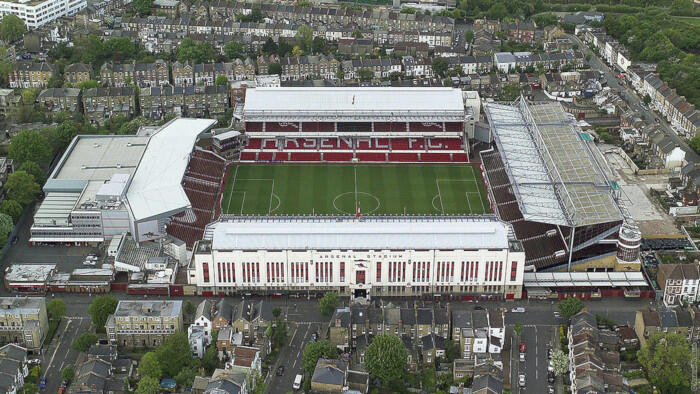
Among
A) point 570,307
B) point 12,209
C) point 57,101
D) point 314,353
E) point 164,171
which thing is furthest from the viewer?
point 57,101

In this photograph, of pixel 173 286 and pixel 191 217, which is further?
pixel 191 217

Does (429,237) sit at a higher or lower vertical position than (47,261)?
higher

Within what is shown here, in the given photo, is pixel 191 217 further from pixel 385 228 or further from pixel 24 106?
pixel 24 106

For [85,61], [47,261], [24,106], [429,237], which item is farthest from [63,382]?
[85,61]

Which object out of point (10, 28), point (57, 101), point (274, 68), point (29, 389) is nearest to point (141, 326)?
point (29, 389)

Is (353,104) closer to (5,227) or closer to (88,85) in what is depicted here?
(88,85)

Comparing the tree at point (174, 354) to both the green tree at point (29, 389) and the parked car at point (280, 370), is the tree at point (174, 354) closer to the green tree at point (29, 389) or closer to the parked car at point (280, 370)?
the parked car at point (280, 370)

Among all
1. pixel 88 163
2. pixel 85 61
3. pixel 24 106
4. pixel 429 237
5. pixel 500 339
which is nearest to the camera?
pixel 500 339
